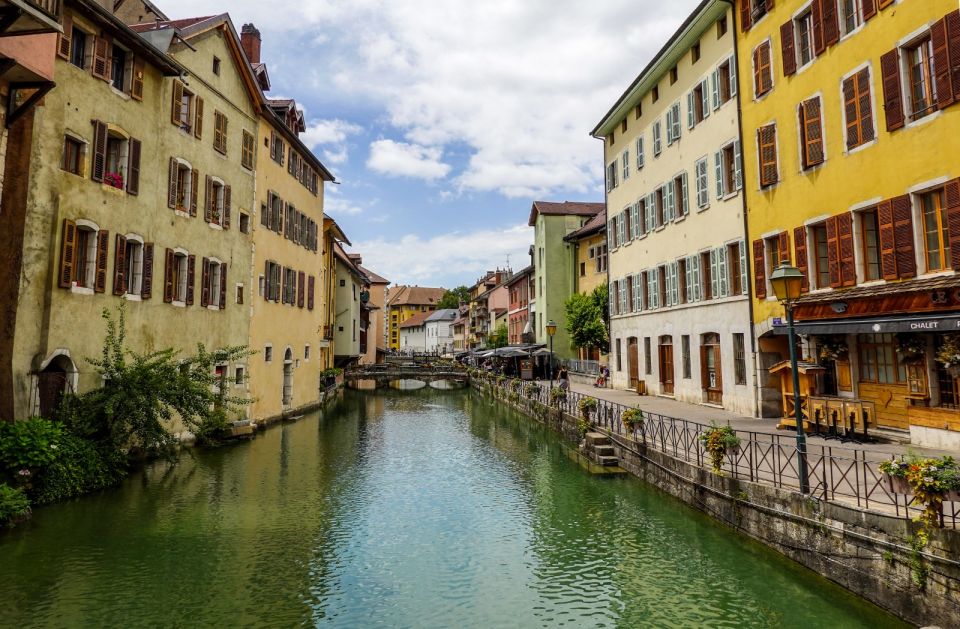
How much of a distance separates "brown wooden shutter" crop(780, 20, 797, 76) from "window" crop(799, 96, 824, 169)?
141 cm

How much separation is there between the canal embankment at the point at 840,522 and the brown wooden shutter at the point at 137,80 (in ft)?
61.2

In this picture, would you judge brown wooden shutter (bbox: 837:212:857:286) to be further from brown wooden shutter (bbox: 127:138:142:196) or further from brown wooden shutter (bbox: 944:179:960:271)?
brown wooden shutter (bbox: 127:138:142:196)

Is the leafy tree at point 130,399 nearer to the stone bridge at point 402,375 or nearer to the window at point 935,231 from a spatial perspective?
the window at point 935,231

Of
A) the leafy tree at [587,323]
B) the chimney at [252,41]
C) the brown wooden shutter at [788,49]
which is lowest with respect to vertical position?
the leafy tree at [587,323]

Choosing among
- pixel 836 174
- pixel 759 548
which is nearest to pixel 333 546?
pixel 759 548

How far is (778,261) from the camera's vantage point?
1873 centimetres

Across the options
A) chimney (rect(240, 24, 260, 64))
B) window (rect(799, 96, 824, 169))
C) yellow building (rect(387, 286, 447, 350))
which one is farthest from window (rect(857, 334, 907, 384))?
yellow building (rect(387, 286, 447, 350))

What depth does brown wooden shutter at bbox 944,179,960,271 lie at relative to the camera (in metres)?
12.2

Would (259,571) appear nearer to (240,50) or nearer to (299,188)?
(240,50)

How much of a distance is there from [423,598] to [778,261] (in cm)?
1555

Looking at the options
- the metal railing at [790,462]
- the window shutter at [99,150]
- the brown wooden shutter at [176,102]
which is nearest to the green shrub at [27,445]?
the window shutter at [99,150]

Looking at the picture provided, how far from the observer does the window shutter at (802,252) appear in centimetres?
1715

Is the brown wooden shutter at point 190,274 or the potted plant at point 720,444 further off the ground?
the brown wooden shutter at point 190,274

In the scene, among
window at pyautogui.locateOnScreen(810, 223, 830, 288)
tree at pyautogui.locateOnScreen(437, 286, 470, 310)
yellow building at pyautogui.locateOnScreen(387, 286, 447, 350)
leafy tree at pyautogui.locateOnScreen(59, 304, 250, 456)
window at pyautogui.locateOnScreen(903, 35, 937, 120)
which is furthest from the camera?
yellow building at pyautogui.locateOnScreen(387, 286, 447, 350)
